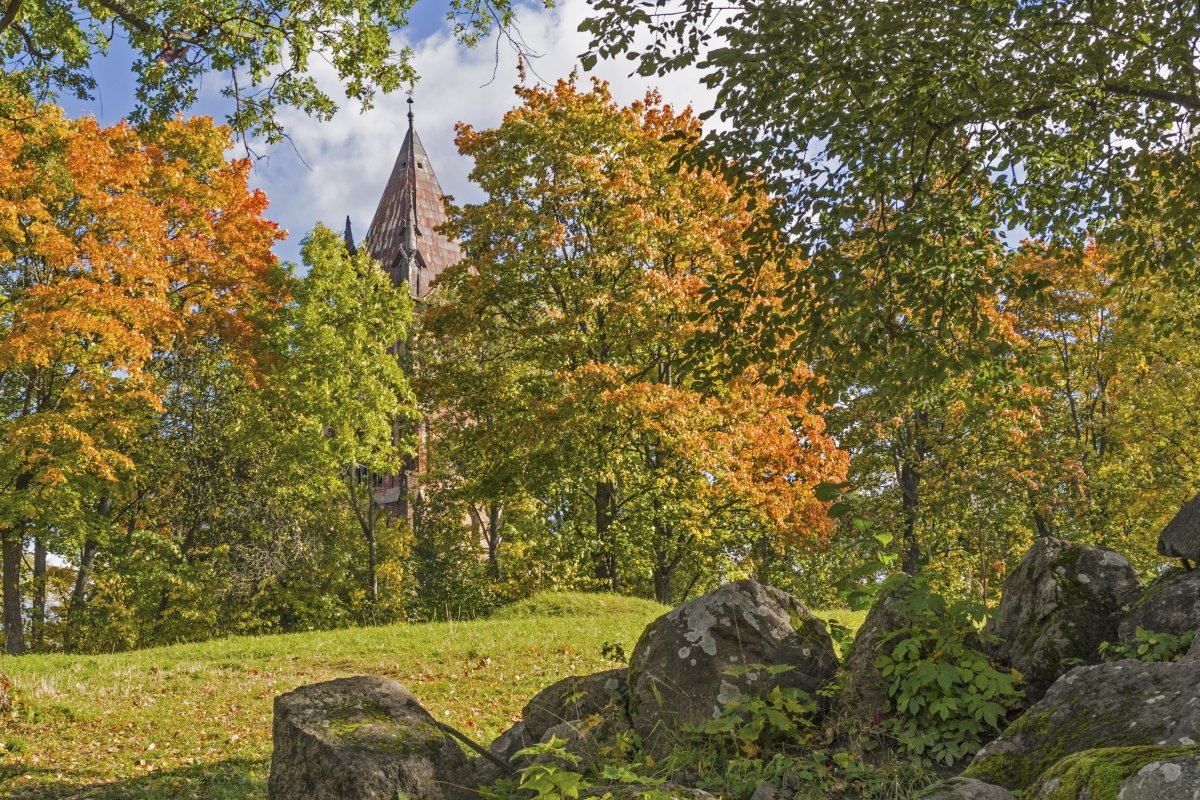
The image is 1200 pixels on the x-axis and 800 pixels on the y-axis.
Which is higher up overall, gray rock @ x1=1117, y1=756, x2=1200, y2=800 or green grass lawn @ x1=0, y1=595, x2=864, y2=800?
gray rock @ x1=1117, y1=756, x2=1200, y2=800

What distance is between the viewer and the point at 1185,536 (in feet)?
20.4

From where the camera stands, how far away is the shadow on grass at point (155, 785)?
776 cm

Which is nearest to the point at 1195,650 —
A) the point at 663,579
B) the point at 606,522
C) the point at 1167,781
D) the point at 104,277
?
the point at 1167,781

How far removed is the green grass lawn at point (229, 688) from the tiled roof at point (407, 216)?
3864 centimetres

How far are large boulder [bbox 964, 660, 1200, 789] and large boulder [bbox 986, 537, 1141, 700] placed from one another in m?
1.18

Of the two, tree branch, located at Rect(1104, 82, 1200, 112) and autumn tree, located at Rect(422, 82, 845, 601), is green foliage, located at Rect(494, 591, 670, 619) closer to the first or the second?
autumn tree, located at Rect(422, 82, 845, 601)

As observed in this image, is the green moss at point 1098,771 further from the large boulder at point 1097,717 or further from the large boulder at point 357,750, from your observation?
the large boulder at point 357,750

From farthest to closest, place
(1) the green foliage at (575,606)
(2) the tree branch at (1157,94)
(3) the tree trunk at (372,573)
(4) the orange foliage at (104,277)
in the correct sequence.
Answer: (3) the tree trunk at (372,573) < (1) the green foliage at (575,606) < (4) the orange foliage at (104,277) < (2) the tree branch at (1157,94)

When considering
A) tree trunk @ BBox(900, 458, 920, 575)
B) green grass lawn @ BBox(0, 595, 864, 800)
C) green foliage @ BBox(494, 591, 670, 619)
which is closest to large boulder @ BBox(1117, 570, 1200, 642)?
green grass lawn @ BBox(0, 595, 864, 800)

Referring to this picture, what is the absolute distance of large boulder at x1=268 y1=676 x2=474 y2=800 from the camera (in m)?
4.86

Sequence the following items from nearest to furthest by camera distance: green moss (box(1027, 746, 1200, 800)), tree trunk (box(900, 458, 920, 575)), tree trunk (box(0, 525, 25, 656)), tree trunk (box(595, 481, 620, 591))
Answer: green moss (box(1027, 746, 1200, 800))
tree trunk (box(900, 458, 920, 575))
tree trunk (box(0, 525, 25, 656))
tree trunk (box(595, 481, 620, 591))

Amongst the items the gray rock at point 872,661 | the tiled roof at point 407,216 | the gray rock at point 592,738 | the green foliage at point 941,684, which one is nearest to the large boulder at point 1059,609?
the green foliage at point 941,684

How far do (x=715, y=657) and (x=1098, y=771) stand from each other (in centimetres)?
354

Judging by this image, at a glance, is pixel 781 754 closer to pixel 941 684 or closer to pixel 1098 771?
pixel 941 684
